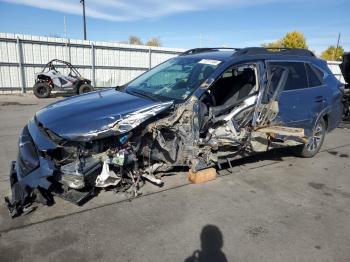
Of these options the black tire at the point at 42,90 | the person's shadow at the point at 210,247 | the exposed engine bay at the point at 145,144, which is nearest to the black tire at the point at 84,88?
the black tire at the point at 42,90

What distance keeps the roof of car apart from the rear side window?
0.14 metres

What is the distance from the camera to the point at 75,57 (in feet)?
57.0

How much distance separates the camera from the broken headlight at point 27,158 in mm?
3521

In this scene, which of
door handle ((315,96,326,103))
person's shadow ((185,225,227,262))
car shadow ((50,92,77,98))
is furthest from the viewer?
car shadow ((50,92,77,98))

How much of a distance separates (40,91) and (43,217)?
12063 millimetres

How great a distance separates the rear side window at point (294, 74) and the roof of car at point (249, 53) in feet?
0.46

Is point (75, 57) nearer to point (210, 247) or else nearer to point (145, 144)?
point (145, 144)

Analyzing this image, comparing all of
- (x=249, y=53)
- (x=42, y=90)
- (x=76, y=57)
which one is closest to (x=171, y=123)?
(x=249, y=53)

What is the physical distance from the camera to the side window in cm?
579

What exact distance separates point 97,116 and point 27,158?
35.0 inches

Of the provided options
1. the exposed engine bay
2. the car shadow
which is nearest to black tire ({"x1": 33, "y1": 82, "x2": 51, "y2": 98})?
the car shadow

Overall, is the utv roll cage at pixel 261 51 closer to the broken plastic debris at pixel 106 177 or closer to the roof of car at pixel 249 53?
the roof of car at pixel 249 53

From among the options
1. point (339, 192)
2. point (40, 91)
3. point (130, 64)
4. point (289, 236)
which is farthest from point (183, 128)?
point (130, 64)

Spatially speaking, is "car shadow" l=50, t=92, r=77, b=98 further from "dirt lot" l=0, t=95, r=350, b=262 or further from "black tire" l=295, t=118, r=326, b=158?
"black tire" l=295, t=118, r=326, b=158
